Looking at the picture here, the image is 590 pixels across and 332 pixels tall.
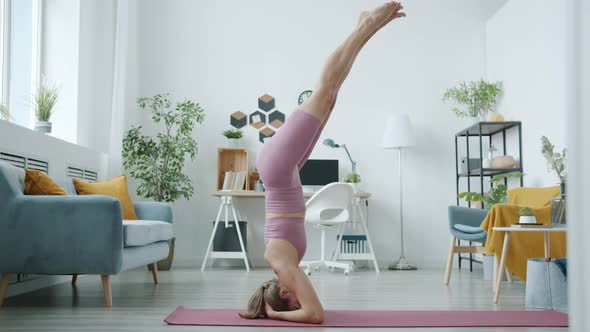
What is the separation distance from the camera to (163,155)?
21.0ft

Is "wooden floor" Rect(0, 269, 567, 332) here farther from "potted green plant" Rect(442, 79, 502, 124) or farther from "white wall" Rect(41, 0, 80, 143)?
"potted green plant" Rect(442, 79, 502, 124)

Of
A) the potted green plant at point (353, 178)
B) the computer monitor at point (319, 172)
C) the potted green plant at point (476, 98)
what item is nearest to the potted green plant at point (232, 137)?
the computer monitor at point (319, 172)

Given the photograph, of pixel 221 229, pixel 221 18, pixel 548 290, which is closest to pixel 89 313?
pixel 548 290

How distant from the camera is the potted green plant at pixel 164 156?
20.8 feet

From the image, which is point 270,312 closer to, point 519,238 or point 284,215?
point 284,215

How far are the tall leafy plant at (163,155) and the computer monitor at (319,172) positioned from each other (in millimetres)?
1202

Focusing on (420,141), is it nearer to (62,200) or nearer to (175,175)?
(175,175)

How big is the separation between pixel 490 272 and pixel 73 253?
3599mm

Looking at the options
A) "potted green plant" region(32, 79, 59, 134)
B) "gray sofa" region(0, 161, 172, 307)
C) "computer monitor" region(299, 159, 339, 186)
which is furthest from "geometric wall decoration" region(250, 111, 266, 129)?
"gray sofa" region(0, 161, 172, 307)

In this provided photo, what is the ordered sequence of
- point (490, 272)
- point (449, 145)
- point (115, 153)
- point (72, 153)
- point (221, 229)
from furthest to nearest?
point (449, 145)
point (221, 229)
point (115, 153)
point (490, 272)
point (72, 153)

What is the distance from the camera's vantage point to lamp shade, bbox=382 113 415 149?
6699 mm

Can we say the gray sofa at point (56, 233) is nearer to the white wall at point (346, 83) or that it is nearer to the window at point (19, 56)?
the window at point (19, 56)

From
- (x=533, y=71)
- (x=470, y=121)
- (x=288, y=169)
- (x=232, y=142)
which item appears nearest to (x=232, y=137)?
(x=232, y=142)

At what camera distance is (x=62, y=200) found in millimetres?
3488
